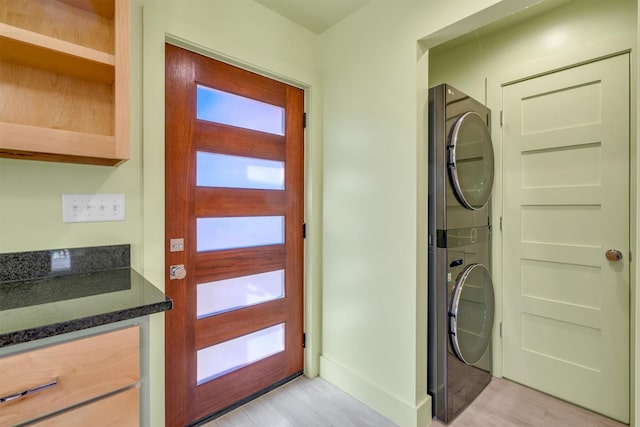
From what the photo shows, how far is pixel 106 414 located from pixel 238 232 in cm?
112

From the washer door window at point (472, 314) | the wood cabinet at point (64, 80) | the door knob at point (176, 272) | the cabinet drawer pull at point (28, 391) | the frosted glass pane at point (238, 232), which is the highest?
the wood cabinet at point (64, 80)

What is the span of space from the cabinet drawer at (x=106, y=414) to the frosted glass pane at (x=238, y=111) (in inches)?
53.2

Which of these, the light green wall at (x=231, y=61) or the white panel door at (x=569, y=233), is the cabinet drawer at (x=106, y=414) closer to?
the light green wall at (x=231, y=61)

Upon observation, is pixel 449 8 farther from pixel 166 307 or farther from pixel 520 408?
pixel 520 408

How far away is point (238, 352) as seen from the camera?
73.9 inches

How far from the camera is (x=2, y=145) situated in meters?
0.93

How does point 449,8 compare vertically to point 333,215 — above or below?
above

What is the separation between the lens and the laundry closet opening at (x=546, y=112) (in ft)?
5.59

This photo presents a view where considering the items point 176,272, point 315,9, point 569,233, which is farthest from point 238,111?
point 569,233

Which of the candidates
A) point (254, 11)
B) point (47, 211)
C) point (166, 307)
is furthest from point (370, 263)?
point (254, 11)

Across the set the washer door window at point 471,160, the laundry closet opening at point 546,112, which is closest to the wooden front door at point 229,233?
the washer door window at point 471,160

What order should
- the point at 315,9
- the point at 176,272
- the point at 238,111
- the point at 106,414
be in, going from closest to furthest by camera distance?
the point at 106,414
the point at 176,272
the point at 238,111
the point at 315,9

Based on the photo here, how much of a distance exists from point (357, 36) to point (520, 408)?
2581 mm

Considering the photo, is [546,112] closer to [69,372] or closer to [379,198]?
[379,198]
